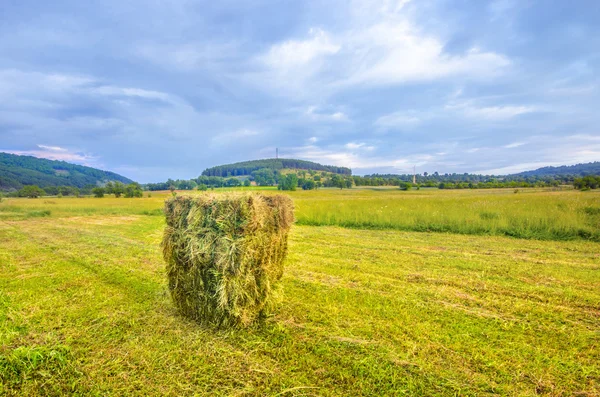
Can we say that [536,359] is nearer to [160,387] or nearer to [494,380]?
[494,380]

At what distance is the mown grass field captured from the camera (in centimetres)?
281

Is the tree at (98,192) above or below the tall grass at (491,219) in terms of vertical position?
above

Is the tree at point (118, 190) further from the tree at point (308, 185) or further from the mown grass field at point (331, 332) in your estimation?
the mown grass field at point (331, 332)

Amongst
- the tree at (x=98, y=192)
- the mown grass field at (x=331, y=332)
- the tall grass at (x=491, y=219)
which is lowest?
the mown grass field at (x=331, y=332)

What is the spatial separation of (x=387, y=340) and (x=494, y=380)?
1110 millimetres

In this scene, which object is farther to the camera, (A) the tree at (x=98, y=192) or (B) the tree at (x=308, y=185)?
(B) the tree at (x=308, y=185)

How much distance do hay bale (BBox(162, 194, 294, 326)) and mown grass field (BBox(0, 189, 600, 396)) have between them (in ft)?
1.00

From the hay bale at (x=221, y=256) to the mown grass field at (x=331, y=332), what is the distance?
0.31 metres

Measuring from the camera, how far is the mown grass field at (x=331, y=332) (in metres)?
2.81

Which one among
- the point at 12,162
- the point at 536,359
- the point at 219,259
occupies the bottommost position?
the point at 536,359

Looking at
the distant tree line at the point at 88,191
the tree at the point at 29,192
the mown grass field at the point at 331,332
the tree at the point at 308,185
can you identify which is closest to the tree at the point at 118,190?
the distant tree line at the point at 88,191

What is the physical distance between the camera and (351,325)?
3873mm

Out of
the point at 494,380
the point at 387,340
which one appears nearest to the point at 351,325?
the point at 387,340

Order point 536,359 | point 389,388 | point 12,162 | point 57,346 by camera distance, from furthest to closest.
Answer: point 12,162
point 57,346
point 536,359
point 389,388
